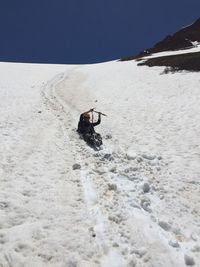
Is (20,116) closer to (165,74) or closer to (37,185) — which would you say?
(37,185)

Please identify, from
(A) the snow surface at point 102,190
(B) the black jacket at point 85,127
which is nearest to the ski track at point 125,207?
(A) the snow surface at point 102,190

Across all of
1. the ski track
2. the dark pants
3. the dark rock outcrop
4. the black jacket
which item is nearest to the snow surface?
the ski track

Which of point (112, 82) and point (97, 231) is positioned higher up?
point (112, 82)

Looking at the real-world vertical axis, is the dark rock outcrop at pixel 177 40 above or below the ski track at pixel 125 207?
above

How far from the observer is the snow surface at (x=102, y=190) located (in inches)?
241

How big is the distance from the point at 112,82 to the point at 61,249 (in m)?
26.6

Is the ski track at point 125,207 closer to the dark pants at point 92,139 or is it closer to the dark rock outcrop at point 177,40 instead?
the dark pants at point 92,139

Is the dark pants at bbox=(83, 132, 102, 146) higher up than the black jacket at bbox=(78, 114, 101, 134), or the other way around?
the black jacket at bbox=(78, 114, 101, 134)

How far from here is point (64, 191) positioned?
8414mm

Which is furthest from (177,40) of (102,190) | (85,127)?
(102,190)

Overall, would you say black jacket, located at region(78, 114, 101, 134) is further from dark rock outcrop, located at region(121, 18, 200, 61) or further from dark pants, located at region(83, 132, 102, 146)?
dark rock outcrop, located at region(121, 18, 200, 61)

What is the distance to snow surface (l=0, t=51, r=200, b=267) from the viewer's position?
613 cm

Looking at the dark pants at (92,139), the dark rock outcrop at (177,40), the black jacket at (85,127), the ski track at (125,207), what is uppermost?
the dark rock outcrop at (177,40)

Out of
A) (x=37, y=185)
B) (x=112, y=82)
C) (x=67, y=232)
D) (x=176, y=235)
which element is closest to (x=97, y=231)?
(x=67, y=232)
